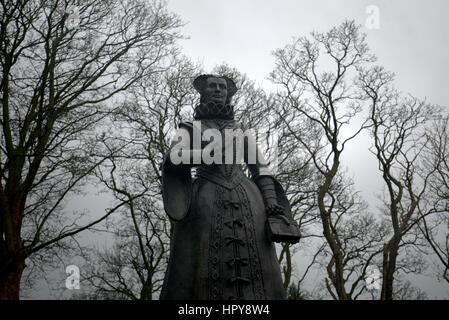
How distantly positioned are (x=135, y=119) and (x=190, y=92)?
2.57 metres

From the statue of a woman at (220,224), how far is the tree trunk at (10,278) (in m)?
8.02

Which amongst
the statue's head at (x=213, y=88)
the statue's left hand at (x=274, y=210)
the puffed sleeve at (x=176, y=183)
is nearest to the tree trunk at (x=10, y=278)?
the statue's head at (x=213, y=88)

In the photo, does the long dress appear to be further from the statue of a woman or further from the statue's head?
the statue's head

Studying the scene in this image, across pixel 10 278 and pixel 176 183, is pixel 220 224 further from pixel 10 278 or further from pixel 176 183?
pixel 10 278

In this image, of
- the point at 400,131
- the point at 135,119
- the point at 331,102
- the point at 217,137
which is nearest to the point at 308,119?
the point at 331,102

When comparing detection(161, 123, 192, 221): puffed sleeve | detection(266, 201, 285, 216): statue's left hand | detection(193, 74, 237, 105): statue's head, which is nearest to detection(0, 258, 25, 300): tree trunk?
detection(193, 74, 237, 105): statue's head

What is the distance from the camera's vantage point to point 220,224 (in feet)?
12.3

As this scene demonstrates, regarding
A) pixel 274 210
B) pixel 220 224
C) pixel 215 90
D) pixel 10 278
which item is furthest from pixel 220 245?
pixel 10 278

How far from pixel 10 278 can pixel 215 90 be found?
8.94 metres

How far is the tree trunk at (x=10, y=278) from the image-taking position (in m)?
9.70

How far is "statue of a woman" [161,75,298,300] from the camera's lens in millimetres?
3455

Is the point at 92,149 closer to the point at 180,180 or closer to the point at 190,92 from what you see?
the point at 190,92

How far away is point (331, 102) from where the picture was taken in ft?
55.4
